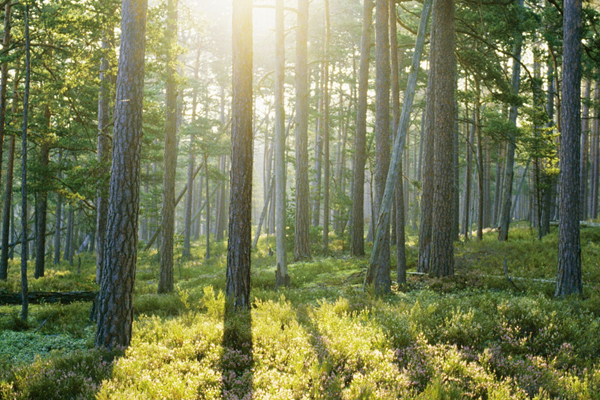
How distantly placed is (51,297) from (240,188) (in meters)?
7.82

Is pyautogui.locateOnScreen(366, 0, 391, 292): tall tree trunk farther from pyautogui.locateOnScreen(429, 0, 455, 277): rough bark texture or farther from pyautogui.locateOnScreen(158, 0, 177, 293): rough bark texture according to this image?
pyautogui.locateOnScreen(158, 0, 177, 293): rough bark texture

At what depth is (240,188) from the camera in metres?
7.08

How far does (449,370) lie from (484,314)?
2.25 meters

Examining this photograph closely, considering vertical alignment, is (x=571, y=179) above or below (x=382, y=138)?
below

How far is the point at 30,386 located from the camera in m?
4.20

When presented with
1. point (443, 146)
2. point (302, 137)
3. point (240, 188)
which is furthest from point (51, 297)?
point (443, 146)

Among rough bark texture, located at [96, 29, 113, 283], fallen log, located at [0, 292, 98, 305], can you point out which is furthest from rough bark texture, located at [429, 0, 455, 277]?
fallen log, located at [0, 292, 98, 305]

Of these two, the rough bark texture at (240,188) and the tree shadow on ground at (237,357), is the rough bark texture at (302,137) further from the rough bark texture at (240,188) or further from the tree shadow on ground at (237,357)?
the tree shadow on ground at (237,357)

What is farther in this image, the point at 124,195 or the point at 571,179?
the point at 571,179

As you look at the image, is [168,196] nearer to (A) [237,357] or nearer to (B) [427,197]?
(A) [237,357]

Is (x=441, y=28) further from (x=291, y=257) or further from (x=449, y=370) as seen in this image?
(x=291, y=257)

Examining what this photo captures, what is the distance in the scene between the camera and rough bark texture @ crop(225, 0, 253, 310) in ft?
23.2

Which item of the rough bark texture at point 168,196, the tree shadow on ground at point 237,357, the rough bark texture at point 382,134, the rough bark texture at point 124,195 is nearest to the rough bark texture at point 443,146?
the rough bark texture at point 382,134

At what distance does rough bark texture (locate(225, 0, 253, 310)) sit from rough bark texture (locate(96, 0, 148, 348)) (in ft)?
5.69
